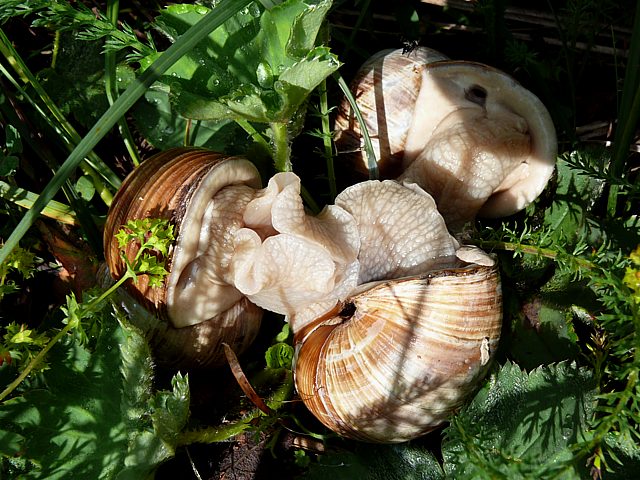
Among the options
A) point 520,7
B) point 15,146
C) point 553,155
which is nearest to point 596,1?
point 520,7

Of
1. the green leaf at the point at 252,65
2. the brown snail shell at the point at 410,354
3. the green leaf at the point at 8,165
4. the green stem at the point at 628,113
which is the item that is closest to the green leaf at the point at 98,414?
the brown snail shell at the point at 410,354

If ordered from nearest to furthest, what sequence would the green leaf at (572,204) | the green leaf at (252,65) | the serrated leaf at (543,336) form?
1. the green leaf at (252,65)
2. the serrated leaf at (543,336)
3. the green leaf at (572,204)

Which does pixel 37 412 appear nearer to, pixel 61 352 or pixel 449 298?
pixel 61 352

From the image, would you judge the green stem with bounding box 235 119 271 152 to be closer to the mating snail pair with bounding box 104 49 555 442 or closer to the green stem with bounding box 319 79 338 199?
the mating snail pair with bounding box 104 49 555 442

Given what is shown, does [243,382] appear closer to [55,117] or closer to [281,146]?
[281,146]

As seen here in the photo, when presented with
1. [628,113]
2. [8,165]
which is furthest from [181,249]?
[628,113]

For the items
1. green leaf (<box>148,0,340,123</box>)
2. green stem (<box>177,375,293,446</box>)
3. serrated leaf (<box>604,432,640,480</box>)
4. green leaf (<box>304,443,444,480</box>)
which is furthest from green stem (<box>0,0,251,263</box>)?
serrated leaf (<box>604,432,640,480</box>)

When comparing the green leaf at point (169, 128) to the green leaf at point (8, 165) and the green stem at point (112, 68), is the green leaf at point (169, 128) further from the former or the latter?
the green leaf at point (8, 165)
